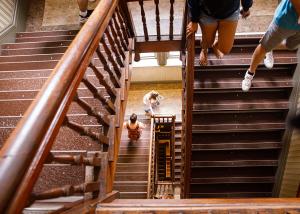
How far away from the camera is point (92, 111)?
1906mm

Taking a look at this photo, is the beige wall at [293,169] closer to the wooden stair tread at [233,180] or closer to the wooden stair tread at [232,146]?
the wooden stair tread at [233,180]

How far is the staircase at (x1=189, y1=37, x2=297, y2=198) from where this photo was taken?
438 centimetres

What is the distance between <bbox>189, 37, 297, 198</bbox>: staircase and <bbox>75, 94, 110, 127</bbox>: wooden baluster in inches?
95.0

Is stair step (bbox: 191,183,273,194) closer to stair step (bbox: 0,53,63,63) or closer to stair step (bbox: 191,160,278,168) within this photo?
stair step (bbox: 191,160,278,168)

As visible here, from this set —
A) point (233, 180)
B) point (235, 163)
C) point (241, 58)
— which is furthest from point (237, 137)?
point (241, 58)

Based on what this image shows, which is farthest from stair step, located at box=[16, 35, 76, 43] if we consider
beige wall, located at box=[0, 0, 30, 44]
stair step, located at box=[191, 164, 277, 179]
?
stair step, located at box=[191, 164, 277, 179]

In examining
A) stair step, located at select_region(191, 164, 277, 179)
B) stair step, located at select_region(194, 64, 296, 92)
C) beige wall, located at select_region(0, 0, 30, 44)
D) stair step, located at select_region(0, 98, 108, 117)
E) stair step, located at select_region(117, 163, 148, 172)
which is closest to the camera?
stair step, located at select_region(0, 98, 108, 117)

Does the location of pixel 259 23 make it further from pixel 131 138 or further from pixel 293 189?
pixel 131 138

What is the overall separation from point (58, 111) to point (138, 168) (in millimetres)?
5813

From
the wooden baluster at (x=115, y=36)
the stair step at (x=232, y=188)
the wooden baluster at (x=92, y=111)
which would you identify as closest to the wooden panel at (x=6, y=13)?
the wooden baluster at (x=115, y=36)

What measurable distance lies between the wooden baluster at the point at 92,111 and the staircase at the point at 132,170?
14.1 feet

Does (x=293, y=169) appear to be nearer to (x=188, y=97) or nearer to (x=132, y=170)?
(x=188, y=97)

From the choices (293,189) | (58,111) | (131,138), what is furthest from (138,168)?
(58,111)

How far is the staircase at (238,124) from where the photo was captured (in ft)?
14.4
